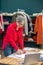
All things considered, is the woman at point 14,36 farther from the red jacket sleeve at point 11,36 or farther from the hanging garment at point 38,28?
the hanging garment at point 38,28

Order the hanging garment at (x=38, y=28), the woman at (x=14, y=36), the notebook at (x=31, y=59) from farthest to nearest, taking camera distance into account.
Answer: the hanging garment at (x=38, y=28)
the woman at (x=14, y=36)
the notebook at (x=31, y=59)

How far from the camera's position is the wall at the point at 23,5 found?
805 cm

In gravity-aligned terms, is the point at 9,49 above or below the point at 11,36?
below

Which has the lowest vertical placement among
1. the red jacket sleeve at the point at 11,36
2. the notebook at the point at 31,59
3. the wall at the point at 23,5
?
the notebook at the point at 31,59

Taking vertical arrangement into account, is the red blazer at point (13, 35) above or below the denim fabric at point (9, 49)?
above

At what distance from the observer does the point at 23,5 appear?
322 inches

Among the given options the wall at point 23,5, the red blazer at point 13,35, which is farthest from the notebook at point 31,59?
the wall at point 23,5

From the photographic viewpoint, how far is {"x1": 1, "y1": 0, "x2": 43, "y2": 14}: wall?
317 inches

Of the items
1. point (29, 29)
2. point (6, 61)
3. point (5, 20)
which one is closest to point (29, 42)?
point (29, 29)

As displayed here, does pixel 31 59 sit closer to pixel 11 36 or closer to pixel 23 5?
pixel 11 36

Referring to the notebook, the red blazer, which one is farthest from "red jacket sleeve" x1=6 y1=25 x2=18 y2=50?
the notebook

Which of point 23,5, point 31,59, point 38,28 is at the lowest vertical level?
point 31,59

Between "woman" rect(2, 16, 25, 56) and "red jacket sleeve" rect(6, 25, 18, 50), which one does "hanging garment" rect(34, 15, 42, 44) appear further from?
"red jacket sleeve" rect(6, 25, 18, 50)

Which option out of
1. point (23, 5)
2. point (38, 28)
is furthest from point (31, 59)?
point (23, 5)
